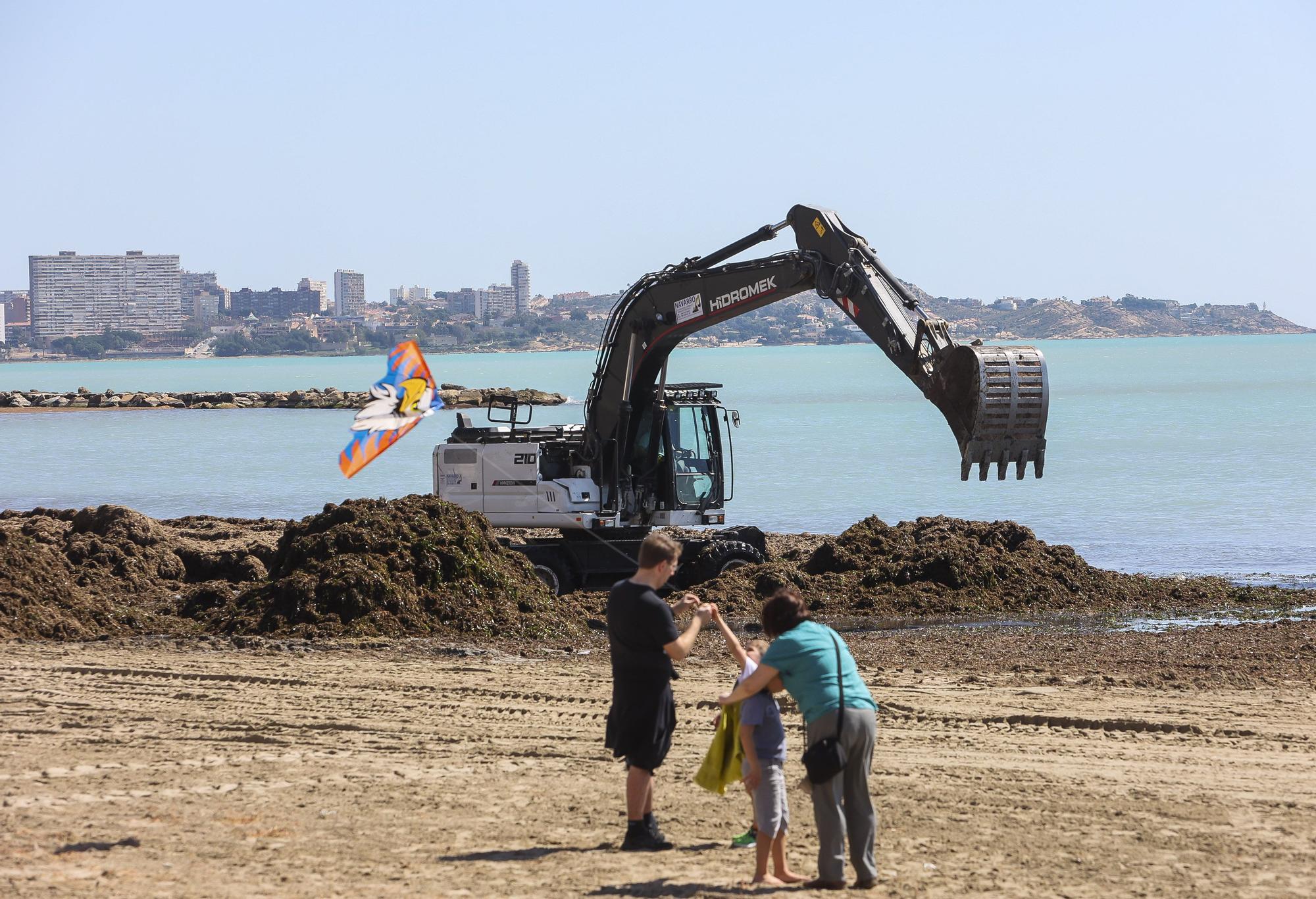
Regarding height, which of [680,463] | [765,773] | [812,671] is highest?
[680,463]

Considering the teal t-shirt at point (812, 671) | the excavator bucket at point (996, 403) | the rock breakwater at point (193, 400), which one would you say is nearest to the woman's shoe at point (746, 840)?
the teal t-shirt at point (812, 671)

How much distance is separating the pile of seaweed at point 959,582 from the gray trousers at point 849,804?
369 inches

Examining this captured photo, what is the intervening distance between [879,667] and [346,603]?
5.53 metres

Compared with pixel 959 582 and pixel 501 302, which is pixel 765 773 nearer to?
pixel 959 582

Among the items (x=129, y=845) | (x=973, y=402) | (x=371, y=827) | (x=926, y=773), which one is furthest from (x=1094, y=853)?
(x=973, y=402)

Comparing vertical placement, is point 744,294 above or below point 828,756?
above

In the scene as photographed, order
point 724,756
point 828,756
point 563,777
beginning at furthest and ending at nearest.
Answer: point 563,777
point 724,756
point 828,756

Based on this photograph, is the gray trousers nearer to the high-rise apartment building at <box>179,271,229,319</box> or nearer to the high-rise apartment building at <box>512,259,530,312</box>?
the high-rise apartment building at <box>512,259,530,312</box>

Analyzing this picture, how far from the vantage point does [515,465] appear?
57.9 ft

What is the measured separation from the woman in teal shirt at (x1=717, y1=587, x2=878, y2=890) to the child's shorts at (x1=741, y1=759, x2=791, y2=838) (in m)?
0.18

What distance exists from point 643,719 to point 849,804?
3.58 ft

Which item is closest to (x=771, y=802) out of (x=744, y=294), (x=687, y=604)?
(x=687, y=604)

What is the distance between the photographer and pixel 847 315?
1487 cm

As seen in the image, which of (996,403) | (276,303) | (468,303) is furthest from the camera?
(276,303)
